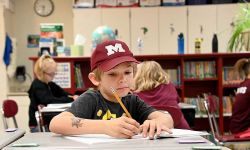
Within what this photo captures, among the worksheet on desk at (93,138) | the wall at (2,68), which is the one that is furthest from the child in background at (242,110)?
the wall at (2,68)

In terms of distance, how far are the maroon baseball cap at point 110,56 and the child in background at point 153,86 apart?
4.82 feet

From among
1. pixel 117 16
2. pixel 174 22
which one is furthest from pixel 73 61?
pixel 174 22

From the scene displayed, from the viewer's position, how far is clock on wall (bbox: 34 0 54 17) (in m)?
7.50

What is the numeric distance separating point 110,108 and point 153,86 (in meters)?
1.38

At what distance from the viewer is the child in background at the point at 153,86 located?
9.89ft

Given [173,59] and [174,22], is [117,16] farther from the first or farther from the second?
[173,59]

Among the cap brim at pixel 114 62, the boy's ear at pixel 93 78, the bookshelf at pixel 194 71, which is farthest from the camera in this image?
the bookshelf at pixel 194 71

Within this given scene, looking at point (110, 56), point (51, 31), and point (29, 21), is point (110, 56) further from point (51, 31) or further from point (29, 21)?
point (29, 21)

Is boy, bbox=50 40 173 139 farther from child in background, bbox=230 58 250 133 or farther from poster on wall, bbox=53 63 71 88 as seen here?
Result: poster on wall, bbox=53 63 71 88

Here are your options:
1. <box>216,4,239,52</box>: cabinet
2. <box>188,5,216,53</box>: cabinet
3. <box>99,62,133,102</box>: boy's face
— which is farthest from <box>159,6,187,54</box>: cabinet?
<box>99,62,133,102</box>: boy's face

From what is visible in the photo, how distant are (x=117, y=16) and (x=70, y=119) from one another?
5458 millimetres

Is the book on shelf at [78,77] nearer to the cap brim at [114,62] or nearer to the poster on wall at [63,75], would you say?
the poster on wall at [63,75]

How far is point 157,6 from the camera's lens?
6805mm

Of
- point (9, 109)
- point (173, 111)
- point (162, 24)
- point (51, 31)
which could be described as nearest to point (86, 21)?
point (51, 31)
